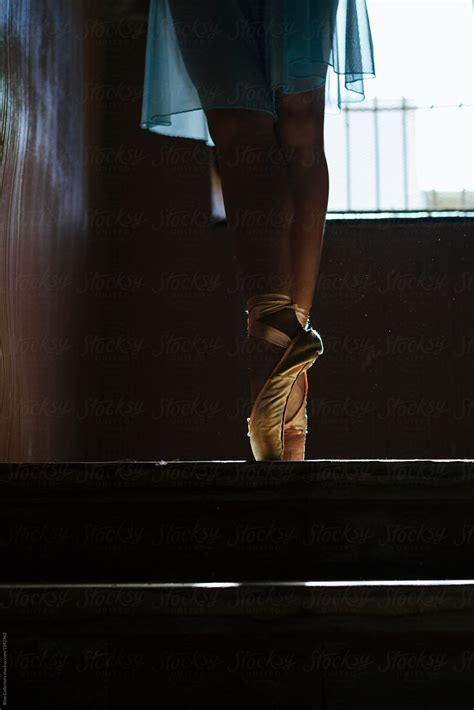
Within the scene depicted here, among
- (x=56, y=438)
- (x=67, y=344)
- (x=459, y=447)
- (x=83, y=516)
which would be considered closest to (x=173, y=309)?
(x=67, y=344)

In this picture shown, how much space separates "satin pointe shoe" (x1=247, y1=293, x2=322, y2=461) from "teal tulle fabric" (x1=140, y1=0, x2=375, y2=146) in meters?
0.32

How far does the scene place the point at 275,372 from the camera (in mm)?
1289

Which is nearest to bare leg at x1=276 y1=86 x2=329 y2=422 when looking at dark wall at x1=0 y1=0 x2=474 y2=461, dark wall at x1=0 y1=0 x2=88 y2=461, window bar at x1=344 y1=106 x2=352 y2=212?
dark wall at x1=0 y1=0 x2=88 y2=461

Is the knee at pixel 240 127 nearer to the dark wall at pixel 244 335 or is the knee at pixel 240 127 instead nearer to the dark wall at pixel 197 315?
the dark wall at pixel 197 315

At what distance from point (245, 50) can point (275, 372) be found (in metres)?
0.53

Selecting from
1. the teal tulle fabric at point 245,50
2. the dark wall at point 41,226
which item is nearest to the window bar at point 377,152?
the dark wall at point 41,226

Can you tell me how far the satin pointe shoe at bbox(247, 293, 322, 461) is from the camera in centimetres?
129

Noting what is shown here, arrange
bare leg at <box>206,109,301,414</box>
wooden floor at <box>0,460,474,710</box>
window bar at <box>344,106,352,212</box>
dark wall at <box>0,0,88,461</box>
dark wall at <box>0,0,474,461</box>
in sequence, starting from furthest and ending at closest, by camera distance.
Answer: window bar at <box>344,106,352,212</box>, dark wall at <box>0,0,474,461</box>, dark wall at <box>0,0,88,461</box>, bare leg at <box>206,109,301,414</box>, wooden floor at <box>0,460,474,710</box>

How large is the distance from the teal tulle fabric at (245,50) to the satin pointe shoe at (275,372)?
32 centimetres

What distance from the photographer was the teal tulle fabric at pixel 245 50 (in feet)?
4.34

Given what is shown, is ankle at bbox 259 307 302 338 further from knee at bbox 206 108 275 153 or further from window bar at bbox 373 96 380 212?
window bar at bbox 373 96 380 212

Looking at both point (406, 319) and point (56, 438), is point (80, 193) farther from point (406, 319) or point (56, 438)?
point (406, 319)

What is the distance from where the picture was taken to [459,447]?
126 inches

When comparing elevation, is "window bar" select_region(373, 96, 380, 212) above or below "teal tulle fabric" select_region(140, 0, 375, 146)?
above
